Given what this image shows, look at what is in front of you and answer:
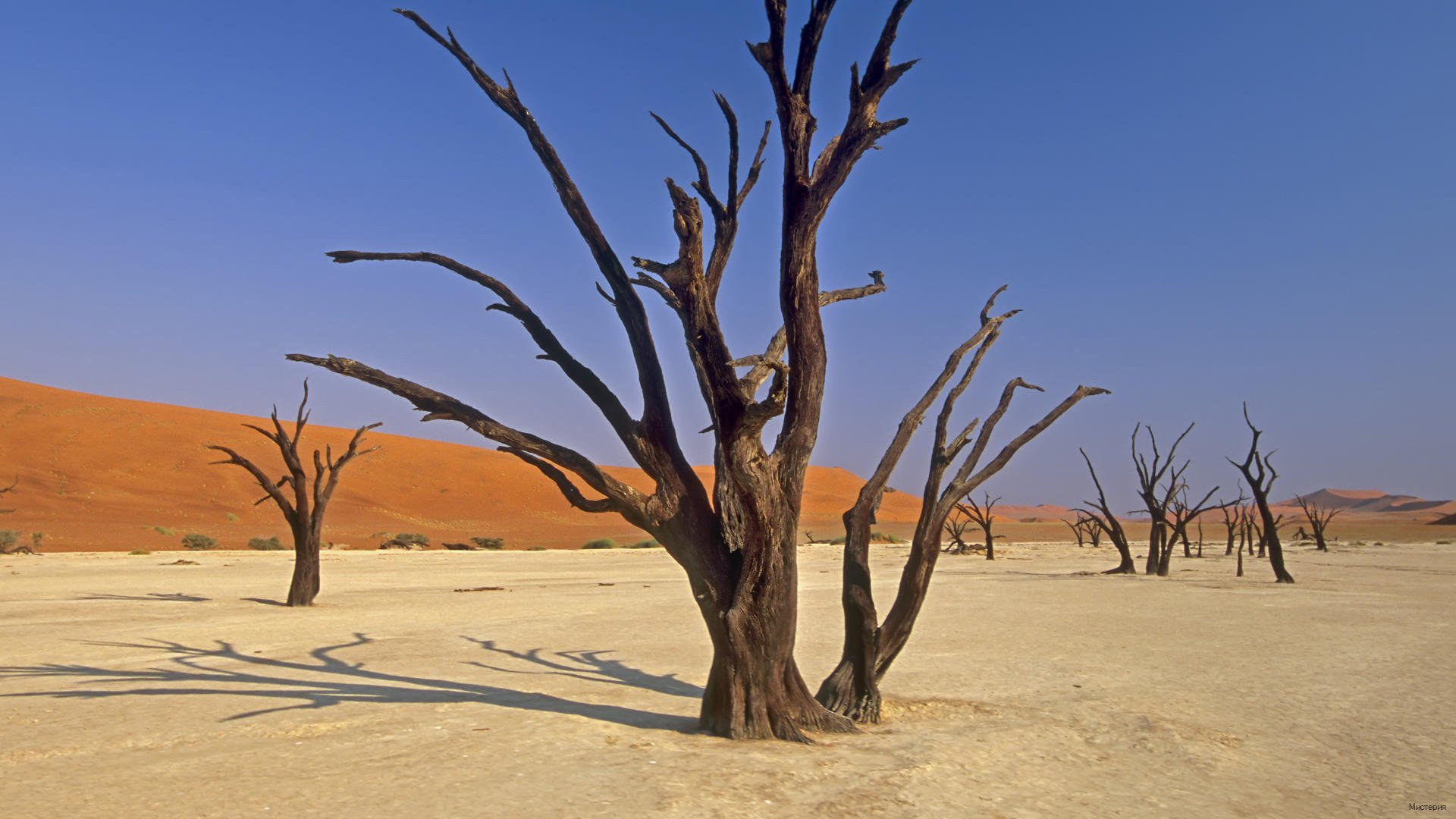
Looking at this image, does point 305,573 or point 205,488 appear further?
point 205,488

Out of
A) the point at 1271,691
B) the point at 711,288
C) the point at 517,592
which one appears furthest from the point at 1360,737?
the point at 517,592

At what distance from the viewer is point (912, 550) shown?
7.30 meters

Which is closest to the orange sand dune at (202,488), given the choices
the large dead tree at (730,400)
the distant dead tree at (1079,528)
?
the distant dead tree at (1079,528)

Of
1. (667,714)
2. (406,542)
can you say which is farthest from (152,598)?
(406,542)

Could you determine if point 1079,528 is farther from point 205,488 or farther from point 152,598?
point 205,488

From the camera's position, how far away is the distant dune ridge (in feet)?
148

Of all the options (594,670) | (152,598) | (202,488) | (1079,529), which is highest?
(202,488)

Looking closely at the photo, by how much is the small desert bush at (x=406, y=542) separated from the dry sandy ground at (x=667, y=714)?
2567cm

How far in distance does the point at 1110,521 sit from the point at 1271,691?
16.8 meters

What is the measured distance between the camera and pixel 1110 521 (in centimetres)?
2441

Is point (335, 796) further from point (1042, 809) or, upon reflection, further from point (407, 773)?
point (1042, 809)

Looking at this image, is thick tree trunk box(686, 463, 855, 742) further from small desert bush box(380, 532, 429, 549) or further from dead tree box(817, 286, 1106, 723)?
small desert bush box(380, 532, 429, 549)

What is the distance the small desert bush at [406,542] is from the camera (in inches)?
1636

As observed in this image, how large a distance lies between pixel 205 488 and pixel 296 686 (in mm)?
55842
